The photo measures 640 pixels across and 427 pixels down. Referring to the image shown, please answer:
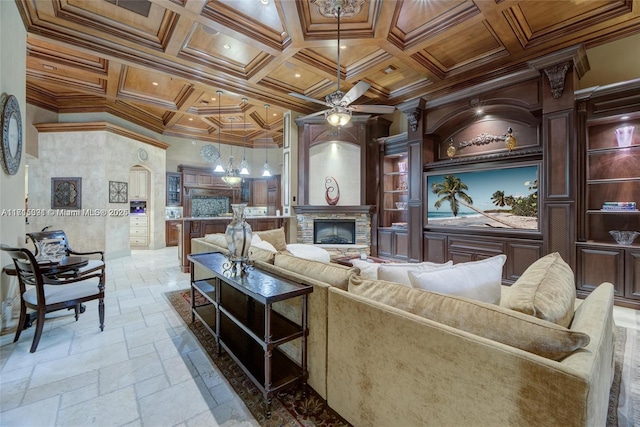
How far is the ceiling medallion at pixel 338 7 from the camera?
334cm

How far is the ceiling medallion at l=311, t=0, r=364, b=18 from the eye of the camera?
3342mm

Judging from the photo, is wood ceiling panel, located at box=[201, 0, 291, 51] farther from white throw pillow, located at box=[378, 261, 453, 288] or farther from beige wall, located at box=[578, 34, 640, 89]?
beige wall, located at box=[578, 34, 640, 89]

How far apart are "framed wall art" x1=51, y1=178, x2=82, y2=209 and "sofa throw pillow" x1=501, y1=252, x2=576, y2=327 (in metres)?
8.03

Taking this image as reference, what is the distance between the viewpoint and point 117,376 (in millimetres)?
2096

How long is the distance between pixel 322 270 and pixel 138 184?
330 inches

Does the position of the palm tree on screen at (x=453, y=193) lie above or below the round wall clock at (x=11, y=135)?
below

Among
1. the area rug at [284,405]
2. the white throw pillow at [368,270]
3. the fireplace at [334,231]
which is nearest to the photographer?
the area rug at [284,405]

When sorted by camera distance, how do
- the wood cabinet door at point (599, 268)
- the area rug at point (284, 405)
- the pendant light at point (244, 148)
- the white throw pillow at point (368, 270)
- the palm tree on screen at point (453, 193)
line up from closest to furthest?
the area rug at point (284, 405)
the white throw pillow at point (368, 270)
the wood cabinet door at point (599, 268)
the palm tree on screen at point (453, 193)
the pendant light at point (244, 148)

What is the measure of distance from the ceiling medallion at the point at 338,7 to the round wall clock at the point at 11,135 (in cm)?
346

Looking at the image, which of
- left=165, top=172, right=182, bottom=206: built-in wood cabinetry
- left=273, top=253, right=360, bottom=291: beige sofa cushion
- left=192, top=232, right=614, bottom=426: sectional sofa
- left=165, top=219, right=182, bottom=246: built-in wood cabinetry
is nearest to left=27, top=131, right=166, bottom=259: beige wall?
left=165, top=219, right=182, bottom=246: built-in wood cabinetry

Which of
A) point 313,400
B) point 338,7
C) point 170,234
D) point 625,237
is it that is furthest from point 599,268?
point 170,234

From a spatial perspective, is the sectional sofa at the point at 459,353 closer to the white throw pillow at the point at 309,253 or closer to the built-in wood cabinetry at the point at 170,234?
the white throw pillow at the point at 309,253

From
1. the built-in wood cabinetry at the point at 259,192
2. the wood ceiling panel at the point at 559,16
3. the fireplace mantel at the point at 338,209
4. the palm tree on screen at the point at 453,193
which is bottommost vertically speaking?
the fireplace mantel at the point at 338,209

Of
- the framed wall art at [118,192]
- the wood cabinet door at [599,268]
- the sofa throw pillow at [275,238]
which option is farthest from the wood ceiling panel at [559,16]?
the framed wall art at [118,192]
